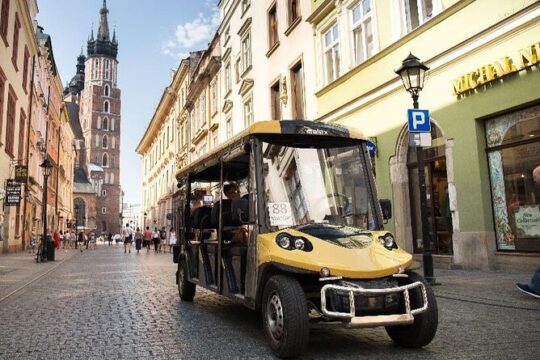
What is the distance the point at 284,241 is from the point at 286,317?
77 cm

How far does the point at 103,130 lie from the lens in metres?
113

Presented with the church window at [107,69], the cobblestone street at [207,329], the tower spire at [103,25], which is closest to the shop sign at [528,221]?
the cobblestone street at [207,329]

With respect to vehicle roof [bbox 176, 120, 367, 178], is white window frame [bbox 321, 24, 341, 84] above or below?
above

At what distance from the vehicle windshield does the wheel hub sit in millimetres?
819

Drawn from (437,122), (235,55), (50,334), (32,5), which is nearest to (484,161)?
(437,122)

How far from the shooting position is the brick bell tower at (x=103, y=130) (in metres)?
110

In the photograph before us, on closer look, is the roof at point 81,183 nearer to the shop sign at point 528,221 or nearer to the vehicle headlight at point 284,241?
the shop sign at point 528,221

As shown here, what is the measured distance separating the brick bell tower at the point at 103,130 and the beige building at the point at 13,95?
82.4m

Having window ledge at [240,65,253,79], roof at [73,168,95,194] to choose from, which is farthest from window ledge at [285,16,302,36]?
roof at [73,168,95,194]

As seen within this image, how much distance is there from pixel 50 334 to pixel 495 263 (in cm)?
909

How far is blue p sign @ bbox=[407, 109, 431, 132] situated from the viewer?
9.72 m

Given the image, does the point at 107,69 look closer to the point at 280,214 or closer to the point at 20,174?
the point at 20,174

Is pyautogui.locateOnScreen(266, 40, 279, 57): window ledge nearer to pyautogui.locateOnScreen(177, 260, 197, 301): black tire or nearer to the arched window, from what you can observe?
pyautogui.locateOnScreen(177, 260, 197, 301): black tire

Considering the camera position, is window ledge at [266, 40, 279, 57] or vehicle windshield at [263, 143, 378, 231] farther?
window ledge at [266, 40, 279, 57]
